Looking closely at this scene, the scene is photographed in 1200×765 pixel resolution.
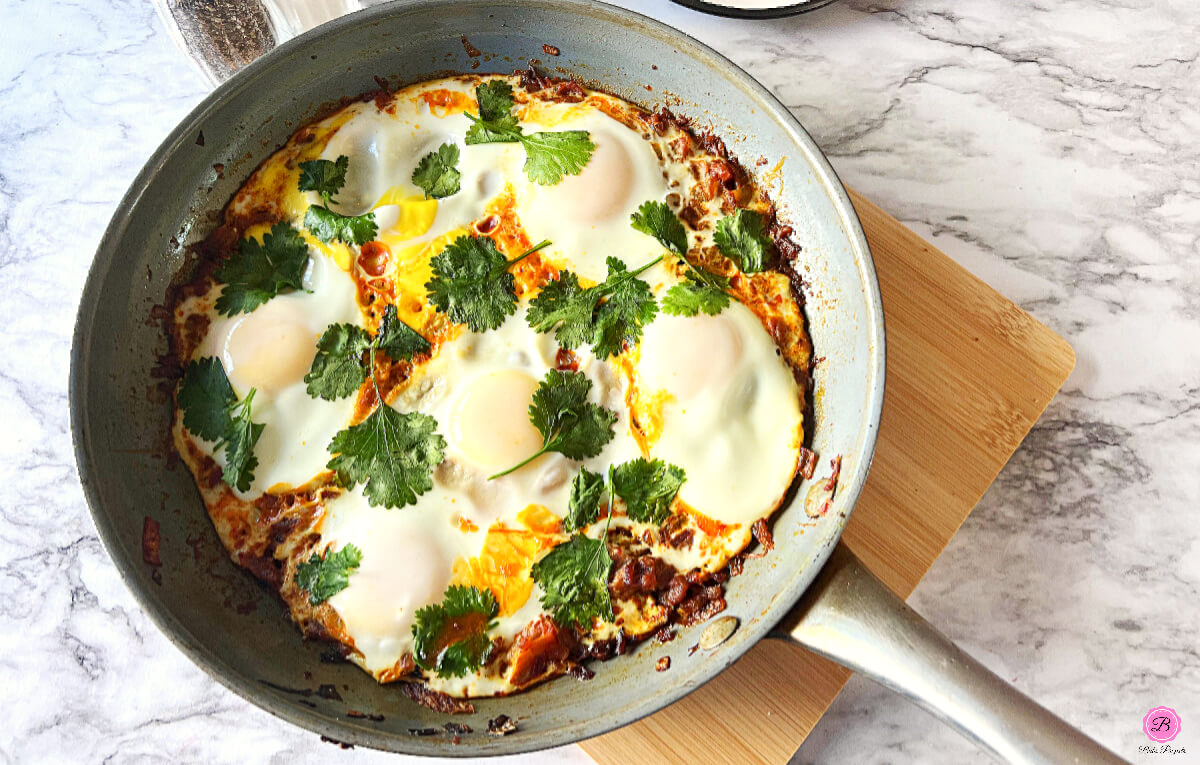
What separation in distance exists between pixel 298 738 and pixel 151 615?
84 cm

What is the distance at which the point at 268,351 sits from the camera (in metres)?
2.39

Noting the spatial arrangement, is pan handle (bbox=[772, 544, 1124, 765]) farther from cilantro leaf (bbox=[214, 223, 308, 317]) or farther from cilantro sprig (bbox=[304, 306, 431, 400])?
cilantro leaf (bbox=[214, 223, 308, 317])

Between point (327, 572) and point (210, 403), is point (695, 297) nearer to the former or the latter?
point (327, 572)

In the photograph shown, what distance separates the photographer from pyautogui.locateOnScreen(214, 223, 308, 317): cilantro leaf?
2.46m

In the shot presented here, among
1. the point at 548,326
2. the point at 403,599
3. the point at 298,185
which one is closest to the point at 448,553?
the point at 403,599

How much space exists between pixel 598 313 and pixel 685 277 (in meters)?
0.28

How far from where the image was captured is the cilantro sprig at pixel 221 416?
2.37 m

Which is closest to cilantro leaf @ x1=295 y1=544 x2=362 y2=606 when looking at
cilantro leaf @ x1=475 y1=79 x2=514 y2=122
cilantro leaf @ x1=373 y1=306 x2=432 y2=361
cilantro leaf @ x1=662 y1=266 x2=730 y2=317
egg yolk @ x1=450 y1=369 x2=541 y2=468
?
egg yolk @ x1=450 y1=369 x2=541 y2=468

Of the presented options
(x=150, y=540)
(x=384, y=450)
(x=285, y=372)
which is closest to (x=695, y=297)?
(x=384, y=450)

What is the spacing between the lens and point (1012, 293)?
291cm

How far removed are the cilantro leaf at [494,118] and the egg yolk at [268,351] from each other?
2.53ft

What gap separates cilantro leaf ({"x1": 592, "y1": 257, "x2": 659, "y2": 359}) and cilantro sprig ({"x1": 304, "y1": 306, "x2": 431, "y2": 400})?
504 mm

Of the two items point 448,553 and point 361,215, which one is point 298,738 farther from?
point 361,215

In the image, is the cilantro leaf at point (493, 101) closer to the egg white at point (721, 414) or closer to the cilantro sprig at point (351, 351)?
the cilantro sprig at point (351, 351)
